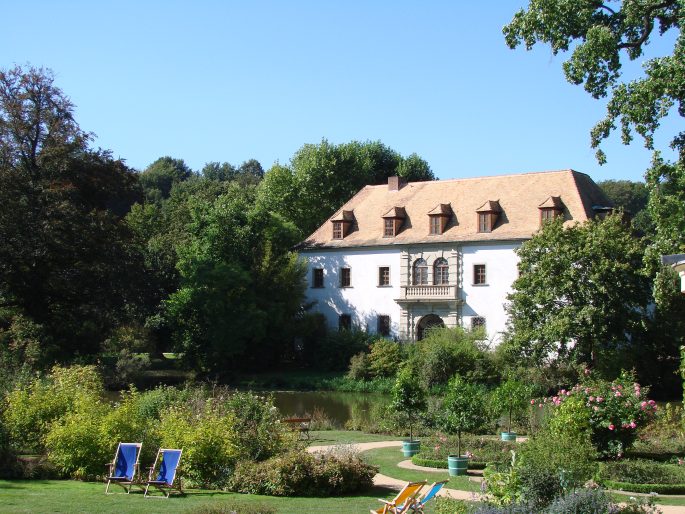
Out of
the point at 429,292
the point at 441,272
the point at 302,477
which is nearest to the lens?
the point at 302,477

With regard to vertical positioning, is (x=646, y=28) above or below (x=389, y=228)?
above

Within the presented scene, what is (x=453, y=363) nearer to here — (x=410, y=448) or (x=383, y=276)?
(x=383, y=276)

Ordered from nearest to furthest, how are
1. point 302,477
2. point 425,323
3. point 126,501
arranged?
point 126,501, point 302,477, point 425,323

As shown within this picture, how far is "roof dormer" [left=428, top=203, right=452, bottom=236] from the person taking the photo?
46.1 meters

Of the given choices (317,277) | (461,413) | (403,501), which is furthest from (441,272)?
(403,501)

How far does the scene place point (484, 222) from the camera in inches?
1762

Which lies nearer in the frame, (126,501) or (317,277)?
(126,501)

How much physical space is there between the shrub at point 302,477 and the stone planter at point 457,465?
2.42 m

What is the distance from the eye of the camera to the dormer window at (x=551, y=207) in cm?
4209

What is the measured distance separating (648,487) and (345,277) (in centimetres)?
3595

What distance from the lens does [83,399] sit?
15.7 meters

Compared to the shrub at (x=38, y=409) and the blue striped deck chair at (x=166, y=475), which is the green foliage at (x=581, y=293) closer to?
the shrub at (x=38, y=409)

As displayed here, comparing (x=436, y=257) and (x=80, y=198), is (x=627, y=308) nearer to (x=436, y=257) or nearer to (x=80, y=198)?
(x=436, y=257)

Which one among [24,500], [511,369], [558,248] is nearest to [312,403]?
[511,369]
